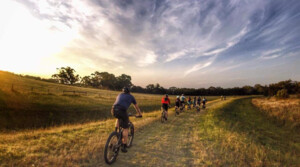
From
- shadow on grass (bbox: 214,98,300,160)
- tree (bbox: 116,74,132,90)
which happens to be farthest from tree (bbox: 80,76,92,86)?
shadow on grass (bbox: 214,98,300,160)

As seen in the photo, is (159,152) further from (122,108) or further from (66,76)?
(66,76)

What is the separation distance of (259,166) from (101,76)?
129505 millimetres

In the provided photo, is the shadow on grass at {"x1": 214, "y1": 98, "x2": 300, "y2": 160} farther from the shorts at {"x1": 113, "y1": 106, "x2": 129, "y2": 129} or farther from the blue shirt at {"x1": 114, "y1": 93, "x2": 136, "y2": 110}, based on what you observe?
the blue shirt at {"x1": 114, "y1": 93, "x2": 136, "y2": 110}

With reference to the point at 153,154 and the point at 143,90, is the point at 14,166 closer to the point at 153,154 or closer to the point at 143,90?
the point at 153,154

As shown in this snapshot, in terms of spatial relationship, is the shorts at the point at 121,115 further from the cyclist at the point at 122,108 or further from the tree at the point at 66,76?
the tree at the point at 66,76

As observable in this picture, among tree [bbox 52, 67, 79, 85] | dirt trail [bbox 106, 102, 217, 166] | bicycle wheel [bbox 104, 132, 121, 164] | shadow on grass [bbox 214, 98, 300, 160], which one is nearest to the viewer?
bicycle wheel [bbox 104, 132, 121, 164]

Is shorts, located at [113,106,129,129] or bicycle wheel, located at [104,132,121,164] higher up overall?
shorts, located at [113,106,129,129]

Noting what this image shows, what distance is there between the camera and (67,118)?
19.9 m

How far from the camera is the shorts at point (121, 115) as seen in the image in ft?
14.9

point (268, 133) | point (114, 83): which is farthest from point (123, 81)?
point (268, 133)

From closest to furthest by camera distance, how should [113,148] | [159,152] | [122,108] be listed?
1. [122,108]
2. [113,148]
3. [159,152]

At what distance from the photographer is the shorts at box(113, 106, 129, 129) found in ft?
14.9

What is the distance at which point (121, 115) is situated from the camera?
457 centimetres

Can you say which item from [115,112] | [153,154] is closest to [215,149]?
[153,154]
